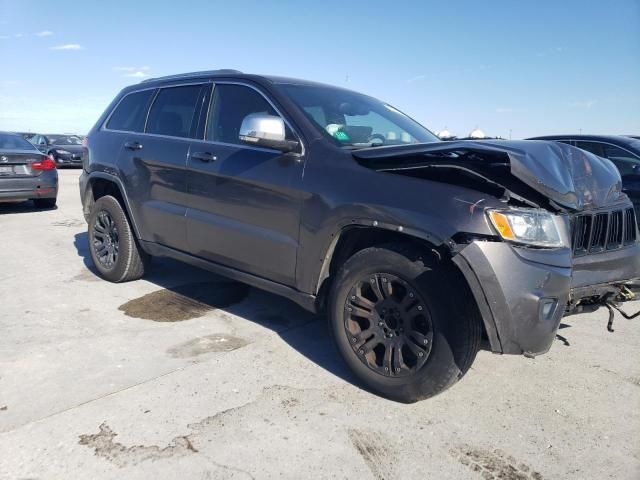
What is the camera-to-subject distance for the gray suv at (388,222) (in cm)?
251

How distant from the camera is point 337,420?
→ 274 cm

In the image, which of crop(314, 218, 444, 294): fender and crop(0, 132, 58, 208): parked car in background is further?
crop(0, 132, 58, 208): parked car in background

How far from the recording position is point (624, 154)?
689 centimetres

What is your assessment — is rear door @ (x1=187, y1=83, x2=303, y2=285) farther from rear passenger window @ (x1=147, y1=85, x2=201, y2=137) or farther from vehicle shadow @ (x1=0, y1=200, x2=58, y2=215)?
vehicle shadow @ (x1=0, y1=200, x2=58, y2=215)

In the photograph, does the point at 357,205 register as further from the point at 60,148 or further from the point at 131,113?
the point at 60,148

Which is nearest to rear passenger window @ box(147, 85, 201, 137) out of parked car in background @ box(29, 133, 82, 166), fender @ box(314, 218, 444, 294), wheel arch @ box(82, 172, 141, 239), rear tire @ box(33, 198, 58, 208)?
wheel arch @ box(82, 172, 141, 239)

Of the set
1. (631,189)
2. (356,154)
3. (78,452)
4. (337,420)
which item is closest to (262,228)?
(356,154)

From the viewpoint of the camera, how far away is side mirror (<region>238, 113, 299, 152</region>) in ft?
10.2

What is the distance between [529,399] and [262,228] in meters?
1.99

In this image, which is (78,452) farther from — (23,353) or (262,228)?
(262,228)

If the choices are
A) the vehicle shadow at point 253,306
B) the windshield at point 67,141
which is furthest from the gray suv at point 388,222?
the windshield at point 67,141

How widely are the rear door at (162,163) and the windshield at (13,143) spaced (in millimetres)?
5899

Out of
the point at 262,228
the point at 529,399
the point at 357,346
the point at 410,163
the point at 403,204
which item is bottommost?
the point at 529,399

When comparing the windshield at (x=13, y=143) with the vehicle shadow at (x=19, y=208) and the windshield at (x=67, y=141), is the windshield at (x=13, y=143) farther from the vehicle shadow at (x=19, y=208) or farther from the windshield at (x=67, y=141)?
the windshield at (x=67, y=141)
